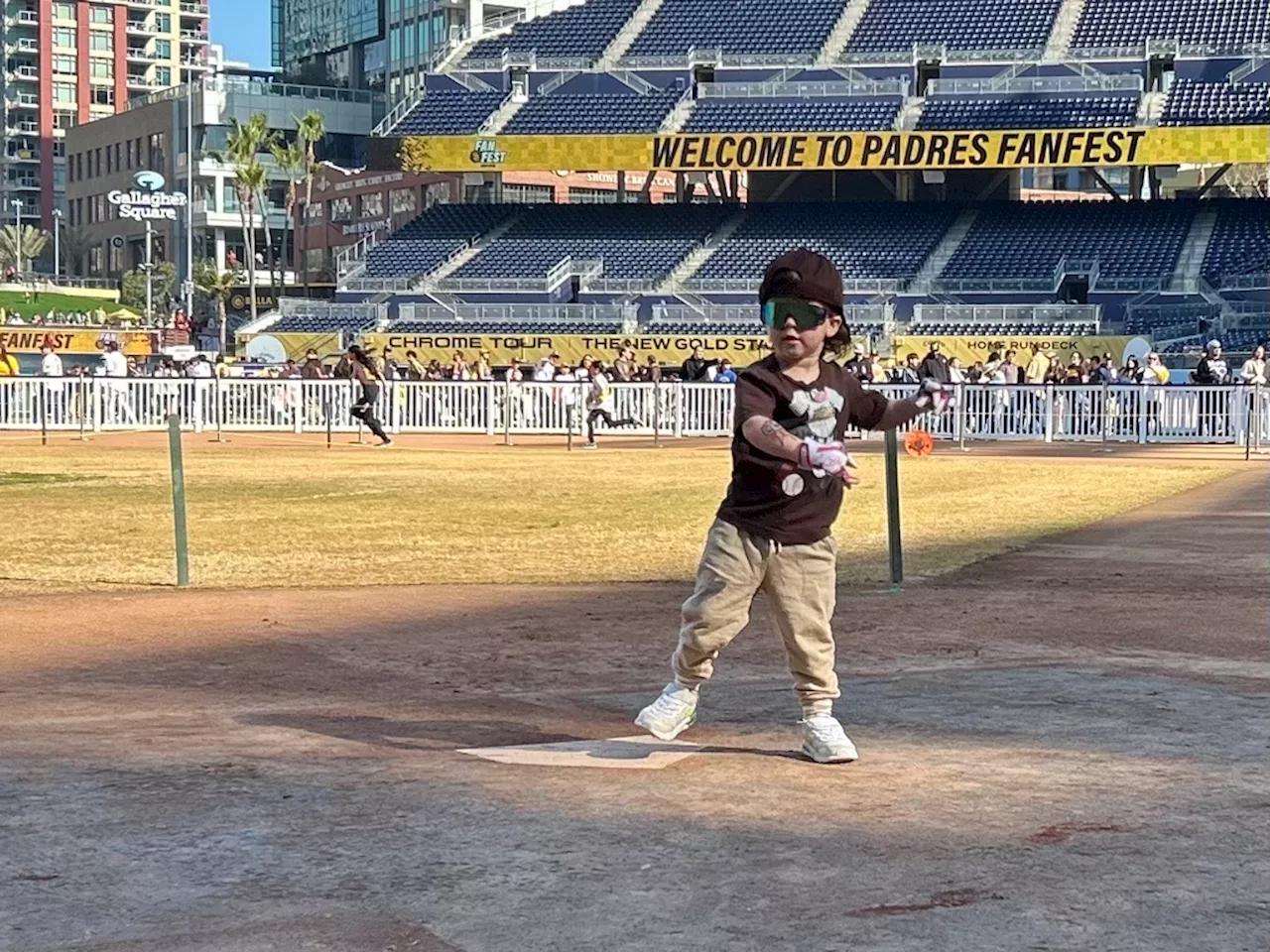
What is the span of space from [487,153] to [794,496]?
175ft

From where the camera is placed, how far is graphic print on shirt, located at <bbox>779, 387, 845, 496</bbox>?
22.4 feet

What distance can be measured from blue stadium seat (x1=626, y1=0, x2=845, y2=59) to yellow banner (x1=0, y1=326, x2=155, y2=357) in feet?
74.3

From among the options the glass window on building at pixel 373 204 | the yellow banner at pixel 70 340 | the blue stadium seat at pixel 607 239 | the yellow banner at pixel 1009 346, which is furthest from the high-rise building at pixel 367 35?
the yellow banner at pixel 1009 346

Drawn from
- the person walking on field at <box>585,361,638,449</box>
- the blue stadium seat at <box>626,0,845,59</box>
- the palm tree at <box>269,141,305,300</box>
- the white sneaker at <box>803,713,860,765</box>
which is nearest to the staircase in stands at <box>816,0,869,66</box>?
the blue stadium seat at <box>626,0,845,59</box>

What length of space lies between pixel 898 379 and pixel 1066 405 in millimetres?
3582

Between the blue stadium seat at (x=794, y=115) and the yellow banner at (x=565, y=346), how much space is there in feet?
24.6

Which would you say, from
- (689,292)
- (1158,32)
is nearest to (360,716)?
(689,292)

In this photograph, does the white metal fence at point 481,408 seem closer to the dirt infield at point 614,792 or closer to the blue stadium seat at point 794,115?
the blue stadium seat at point 794,115

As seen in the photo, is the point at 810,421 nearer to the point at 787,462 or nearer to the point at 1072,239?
the point at 787,462

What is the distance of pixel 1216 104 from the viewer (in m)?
53.4

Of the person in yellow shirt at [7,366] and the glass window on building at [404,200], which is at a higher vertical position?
the glass window on building at [404,200]

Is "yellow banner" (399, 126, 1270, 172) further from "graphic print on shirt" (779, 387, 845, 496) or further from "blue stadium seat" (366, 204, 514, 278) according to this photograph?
"graphic print on shirt" (779, 387, 845, 496)

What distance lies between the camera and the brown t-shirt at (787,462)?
6.86 m

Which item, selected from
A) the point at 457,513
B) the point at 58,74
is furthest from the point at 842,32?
the point at 58,74
